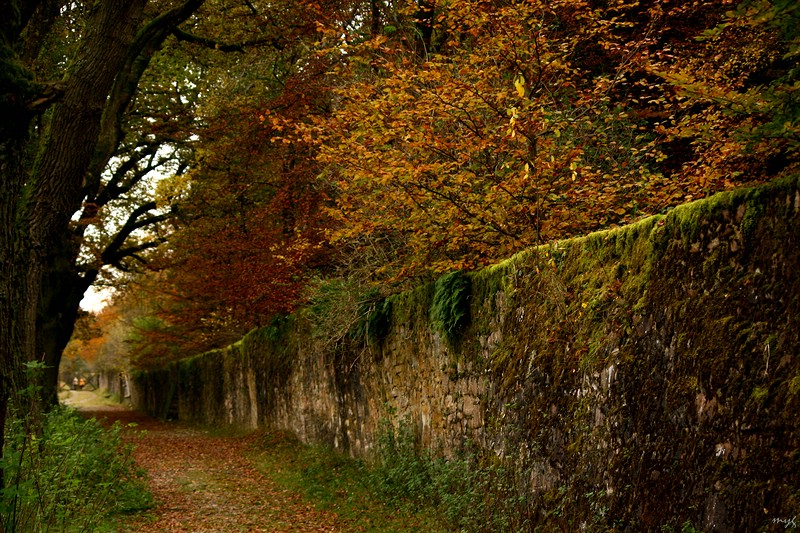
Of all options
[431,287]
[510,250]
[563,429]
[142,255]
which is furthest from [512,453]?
[142,255]

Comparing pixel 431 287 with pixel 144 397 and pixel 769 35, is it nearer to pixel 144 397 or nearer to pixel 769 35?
pixel 769 35

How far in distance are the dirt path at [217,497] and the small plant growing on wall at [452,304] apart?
2.64 metres

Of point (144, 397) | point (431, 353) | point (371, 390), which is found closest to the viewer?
point (431, 353)

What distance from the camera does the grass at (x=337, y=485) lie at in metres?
8.16

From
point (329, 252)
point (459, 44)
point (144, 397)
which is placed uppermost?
point (459, 44)

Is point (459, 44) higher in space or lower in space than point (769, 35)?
higher

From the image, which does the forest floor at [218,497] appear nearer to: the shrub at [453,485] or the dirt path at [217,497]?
the dirt path at [217,497]

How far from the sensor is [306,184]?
17297 mm

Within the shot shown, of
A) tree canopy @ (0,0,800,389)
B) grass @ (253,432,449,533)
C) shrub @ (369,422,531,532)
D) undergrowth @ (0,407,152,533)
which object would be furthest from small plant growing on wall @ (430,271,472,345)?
undergrowth @ (0,407,152,533)

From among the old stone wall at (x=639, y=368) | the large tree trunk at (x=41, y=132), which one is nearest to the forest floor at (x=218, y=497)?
the old stone wall at (x=639, y=368)

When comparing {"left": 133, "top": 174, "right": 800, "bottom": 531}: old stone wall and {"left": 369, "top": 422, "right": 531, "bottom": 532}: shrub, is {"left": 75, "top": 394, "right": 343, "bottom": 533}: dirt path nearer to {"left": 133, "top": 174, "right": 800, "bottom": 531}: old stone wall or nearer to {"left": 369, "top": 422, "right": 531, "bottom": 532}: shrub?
{"left": 369, "top": 422, "right": 531, "bottom": 532}: shrub

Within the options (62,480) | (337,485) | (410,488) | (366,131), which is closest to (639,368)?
(410,488)

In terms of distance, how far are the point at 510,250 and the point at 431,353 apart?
6.20ft

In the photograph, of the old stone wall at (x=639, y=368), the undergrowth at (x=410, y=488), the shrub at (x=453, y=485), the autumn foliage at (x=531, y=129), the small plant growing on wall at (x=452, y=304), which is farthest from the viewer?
the small plant growing on wall at (x=452, y=304)
